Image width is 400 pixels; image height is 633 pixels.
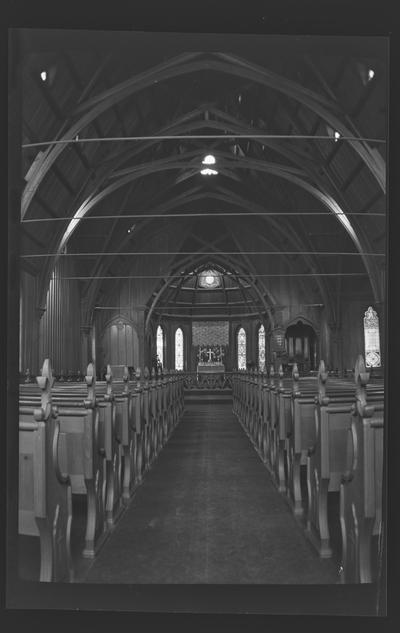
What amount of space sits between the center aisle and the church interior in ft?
0.09

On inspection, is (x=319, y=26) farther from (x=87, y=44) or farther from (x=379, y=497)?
(x=379, y=497)

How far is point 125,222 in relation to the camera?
2172cm

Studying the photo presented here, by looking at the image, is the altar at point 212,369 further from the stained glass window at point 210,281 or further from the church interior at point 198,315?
the stained glass window at point 210,281

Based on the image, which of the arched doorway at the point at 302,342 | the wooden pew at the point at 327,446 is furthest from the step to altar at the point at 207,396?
the wooden pew at the point at 327,446

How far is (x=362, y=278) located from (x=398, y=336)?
1869cm

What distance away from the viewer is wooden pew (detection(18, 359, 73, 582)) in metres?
3.30

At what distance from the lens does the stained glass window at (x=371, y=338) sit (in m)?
20.0

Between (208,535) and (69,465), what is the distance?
1.32 metres

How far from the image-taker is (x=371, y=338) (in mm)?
20672

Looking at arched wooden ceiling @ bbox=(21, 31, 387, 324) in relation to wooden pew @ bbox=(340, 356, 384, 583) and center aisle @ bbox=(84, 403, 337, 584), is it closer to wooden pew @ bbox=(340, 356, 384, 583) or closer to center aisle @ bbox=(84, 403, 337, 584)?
wooden pew @ bbox=(340, 356, 384, 583)

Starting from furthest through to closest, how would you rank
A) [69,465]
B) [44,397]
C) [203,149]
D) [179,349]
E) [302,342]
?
[179,349] → [302,342] → [203,149] → [69,465] → [44,397]

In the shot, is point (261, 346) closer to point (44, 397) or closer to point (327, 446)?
point (327, 446)

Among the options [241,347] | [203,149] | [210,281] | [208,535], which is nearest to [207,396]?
[241,347]

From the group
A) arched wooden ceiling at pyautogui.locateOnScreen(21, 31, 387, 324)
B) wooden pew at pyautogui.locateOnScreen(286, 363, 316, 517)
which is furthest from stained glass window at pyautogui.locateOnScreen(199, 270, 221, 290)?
wooden pew at pyautogui.locateOnScreen(286, 363, 316, 517)
